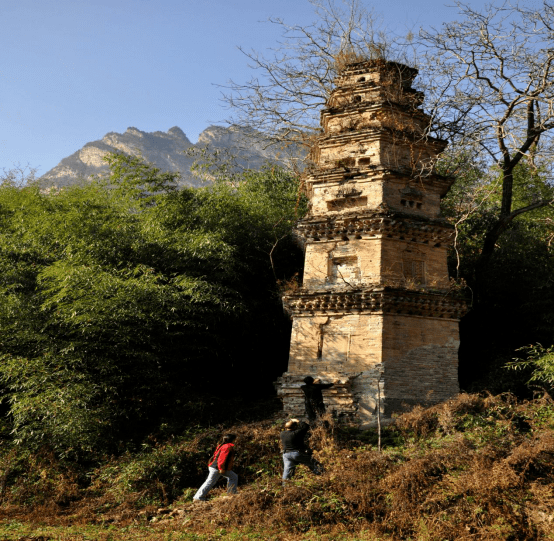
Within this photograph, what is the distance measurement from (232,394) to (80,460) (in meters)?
5.22

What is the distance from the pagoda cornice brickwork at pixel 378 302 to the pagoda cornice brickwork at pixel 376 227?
5.13ft

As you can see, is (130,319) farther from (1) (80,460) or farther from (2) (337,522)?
(2) (337,522)

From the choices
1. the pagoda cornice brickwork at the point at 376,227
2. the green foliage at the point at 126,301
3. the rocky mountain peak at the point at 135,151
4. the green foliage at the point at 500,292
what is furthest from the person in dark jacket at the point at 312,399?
the rocky mountain peak at the point at 135,151

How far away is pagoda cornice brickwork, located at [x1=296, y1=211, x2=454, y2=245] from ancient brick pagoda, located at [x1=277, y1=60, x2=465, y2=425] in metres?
0.03

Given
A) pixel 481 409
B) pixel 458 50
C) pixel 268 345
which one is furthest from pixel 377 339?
pixel 458 50

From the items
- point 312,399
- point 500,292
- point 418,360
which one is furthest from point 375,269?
point 500,292

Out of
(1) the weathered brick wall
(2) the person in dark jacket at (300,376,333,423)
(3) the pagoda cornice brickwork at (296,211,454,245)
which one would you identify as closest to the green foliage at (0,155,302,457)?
(3) the pagoda cornice brickwork at (296,211,454,245)

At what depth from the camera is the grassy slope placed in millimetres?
7051

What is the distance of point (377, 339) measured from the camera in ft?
39.3

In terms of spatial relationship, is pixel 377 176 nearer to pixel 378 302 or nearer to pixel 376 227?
pixel 376 227

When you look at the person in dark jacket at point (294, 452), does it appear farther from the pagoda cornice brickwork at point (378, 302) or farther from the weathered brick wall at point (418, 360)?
the pagoda cornice brickwork at point (378, 302)

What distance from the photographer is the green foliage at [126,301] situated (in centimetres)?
1038

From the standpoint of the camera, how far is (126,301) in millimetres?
11250

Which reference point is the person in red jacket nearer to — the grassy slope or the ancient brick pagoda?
the grassy slope
